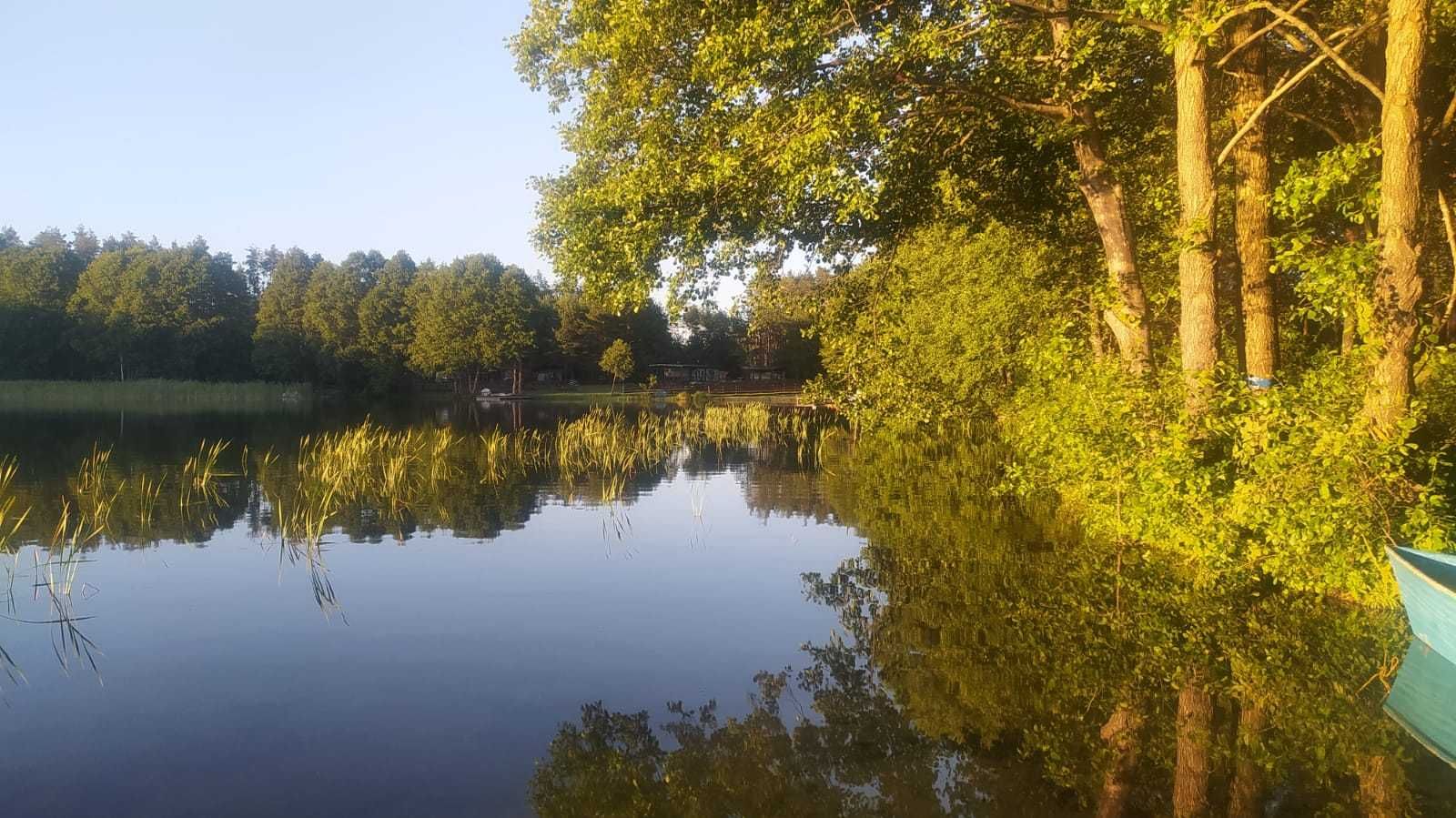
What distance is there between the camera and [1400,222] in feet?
31.9

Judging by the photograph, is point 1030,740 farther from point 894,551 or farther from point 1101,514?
point 894,551

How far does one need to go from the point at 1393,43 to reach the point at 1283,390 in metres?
4.01

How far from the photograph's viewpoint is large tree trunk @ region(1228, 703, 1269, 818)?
571 cm

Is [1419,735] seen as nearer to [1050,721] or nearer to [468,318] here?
[1050,721]

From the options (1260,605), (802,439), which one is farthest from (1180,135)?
(802,439)

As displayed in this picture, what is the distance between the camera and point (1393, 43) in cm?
990

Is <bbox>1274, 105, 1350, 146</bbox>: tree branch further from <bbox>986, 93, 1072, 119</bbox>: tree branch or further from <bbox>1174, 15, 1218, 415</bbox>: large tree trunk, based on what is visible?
<bbox>1174, 15, 1218, 415</bbox>: large tree trunk

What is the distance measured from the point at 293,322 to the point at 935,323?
79.2 m

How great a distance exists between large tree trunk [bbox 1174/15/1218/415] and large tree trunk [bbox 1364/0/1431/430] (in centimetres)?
186

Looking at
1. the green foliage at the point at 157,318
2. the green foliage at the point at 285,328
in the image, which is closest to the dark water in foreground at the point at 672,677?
the green foliage at the point at 285,328

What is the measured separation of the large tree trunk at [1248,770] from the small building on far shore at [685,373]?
9653cm

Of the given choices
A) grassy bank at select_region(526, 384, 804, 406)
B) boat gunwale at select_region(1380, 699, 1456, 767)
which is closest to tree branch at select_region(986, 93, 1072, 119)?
boat gunwale at select_region(1380, 699, 1456, 767)

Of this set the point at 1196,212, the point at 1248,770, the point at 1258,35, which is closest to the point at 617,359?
the point at 1196,212

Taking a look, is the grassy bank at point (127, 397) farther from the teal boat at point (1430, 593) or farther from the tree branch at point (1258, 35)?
the teal boat at point (1430, 593)
